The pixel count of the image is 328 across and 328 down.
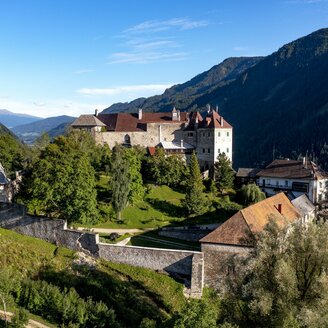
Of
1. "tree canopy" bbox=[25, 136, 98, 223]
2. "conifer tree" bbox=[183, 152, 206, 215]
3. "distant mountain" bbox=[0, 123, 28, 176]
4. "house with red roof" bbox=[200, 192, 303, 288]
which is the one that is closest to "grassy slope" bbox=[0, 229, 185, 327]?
"house with red roof" bbox=[200, 192, 303, 288]

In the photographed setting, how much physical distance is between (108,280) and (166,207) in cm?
1805

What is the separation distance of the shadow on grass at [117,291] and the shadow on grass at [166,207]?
15.3 metres

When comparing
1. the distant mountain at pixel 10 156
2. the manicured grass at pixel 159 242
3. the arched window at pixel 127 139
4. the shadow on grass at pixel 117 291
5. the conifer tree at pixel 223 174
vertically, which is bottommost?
the shadow on grass at pixel 117 291

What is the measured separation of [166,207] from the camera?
50.3 m

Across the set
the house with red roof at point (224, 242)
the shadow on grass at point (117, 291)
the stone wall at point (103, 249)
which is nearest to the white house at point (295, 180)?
the house with red roof at point (224, 242)

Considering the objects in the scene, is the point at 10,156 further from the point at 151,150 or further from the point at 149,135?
the point at 149,135

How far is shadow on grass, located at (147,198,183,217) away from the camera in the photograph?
49312mm

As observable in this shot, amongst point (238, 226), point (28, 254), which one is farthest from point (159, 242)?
point (28, 254)

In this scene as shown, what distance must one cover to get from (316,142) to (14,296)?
163 metres

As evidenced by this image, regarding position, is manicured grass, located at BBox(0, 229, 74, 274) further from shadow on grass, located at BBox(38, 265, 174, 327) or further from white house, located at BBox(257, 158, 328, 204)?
white house, located at BBox(257, 158, 328, 204)

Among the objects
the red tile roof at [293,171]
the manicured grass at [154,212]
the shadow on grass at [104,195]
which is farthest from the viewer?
the red tile roof at [293,171]

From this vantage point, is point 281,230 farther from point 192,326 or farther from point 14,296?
point 14,296

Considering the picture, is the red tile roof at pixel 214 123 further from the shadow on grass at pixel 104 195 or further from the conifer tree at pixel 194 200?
the shadow on grass at pixel 104 195

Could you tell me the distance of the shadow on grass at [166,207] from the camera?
4931cm
